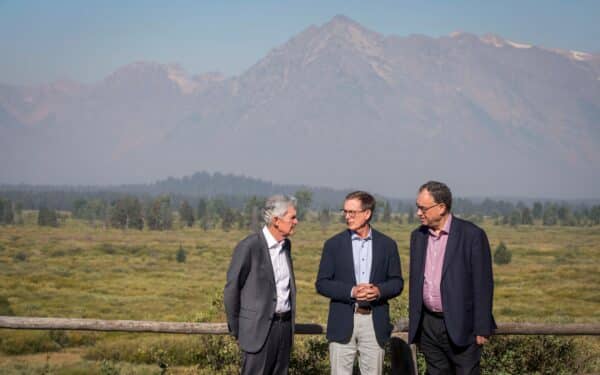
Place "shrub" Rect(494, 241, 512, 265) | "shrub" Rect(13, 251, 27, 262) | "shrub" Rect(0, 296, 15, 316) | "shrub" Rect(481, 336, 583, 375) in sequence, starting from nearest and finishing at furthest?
Answer: "shrub" Rect(481, 336, 583, 375) < "shrub" Rect(0, 296, 15, 316) < "shrub" Rect(494, 241, 512, 265) < "shrub" Rect(13, 251, 27, 262)

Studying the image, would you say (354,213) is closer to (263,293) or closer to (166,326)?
(263,293)

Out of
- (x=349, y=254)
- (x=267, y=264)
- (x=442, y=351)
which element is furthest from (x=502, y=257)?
(x=267, y=264)

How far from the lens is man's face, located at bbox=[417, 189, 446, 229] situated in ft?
19.2

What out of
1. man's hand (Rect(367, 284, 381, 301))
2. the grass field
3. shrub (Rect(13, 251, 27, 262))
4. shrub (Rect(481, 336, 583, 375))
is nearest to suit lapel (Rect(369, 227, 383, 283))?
man's hand (Rect(367, 284, 381, 301))

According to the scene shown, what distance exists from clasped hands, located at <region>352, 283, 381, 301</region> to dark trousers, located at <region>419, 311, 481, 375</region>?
1.72 ft

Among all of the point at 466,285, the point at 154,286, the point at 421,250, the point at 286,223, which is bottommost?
the point at 154,286

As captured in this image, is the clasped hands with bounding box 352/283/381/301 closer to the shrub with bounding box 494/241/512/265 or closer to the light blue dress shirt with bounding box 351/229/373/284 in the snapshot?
the light blue dress shirt with bounding box 351/229/373/284

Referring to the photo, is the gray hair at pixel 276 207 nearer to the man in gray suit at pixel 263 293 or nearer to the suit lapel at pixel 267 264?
the man in gray suit at pixel 263 293

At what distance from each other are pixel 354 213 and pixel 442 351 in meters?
1.39

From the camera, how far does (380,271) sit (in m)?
5.96

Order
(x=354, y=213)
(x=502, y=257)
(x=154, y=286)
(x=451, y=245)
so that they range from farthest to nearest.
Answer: (x=502, y=257), (x=154, y=286), (x=354, y=213), (x=451, y=245)

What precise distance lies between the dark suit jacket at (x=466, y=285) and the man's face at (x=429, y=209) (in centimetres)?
14

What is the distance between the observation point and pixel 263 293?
5715mm

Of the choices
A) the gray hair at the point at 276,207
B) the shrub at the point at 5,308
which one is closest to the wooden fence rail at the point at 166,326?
the gray hair at the point at 276,207
